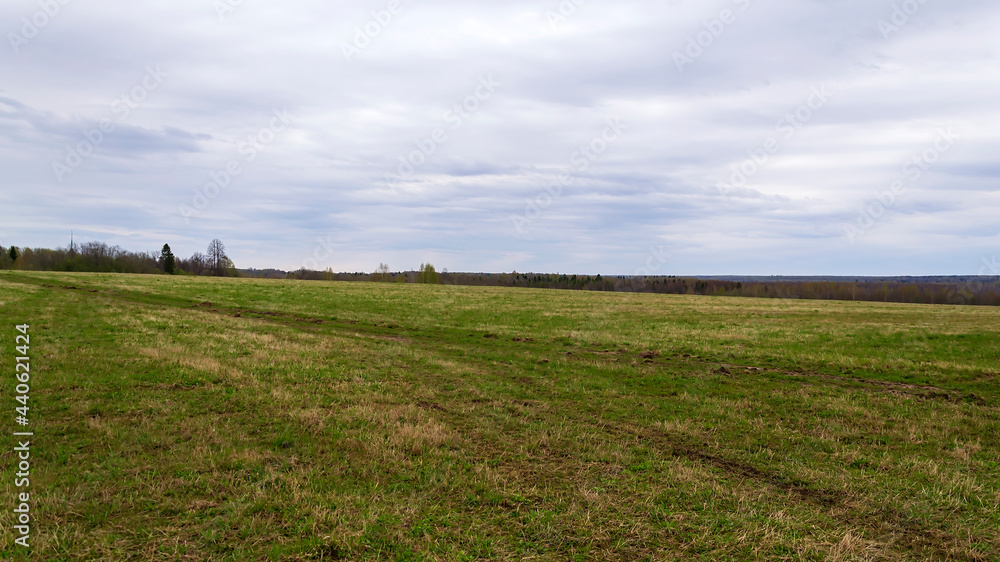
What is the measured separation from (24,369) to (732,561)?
16307 mm

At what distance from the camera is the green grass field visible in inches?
248

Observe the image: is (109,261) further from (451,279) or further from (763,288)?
(763,288)

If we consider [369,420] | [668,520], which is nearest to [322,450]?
[369,420]

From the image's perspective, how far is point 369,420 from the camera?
10.8 metres

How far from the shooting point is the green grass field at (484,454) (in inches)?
248

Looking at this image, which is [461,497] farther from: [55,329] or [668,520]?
[55,329]

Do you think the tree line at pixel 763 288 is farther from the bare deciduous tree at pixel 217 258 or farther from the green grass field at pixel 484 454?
the green grass field at pixel 484 454

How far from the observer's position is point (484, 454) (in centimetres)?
914

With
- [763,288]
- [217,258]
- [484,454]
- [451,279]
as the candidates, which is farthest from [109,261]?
[763,288]

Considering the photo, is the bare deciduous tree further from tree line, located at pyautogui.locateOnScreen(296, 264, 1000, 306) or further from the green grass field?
the green grass field

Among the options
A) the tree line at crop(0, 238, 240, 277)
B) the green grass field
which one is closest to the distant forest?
the tree line at crop(0, 238, 240, 277)

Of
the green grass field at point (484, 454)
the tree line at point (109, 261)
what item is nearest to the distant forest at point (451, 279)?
the tree line at point (109, 261)

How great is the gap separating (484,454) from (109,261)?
13182cm

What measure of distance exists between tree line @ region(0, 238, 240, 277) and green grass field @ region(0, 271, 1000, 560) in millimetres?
107175
